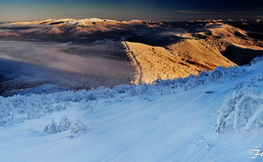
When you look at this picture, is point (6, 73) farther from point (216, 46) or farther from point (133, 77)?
point (216, 46)

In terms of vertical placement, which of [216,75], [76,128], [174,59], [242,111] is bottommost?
[174,59]

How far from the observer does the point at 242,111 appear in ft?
5.44

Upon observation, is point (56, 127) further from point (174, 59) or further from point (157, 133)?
point (174, 59)

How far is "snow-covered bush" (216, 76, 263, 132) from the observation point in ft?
4.94

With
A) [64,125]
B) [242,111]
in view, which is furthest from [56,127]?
[242,111]

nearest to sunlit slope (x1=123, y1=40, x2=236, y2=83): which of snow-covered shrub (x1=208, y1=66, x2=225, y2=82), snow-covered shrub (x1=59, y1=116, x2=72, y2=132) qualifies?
snow-covered shrub (x1=208, y1=66, x2=225, y2=82)

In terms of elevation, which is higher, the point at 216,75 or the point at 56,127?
the point at 216,75

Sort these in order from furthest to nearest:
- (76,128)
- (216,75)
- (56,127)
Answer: (216,75), (56,127), (76,128)

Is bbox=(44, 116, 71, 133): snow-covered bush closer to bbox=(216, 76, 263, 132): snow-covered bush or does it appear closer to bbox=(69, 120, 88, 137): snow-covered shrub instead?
bbox=(69, 120, 88, 137): snow-covered shrub

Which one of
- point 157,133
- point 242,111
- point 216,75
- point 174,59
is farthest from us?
point 174,59

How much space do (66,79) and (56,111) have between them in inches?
533

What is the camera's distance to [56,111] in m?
4.31

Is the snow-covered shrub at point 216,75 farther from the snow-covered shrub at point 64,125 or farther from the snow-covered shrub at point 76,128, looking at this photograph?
the snow-covered shrub at point 64,125

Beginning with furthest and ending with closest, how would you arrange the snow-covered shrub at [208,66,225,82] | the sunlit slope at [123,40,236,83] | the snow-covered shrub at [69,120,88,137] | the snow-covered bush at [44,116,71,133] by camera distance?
the sunlit slope at [123,40,236,83], the snow-covered shrub at [208,66,225,82], the snow-covered bush at [44,116,71,133], the snow-covered shrub at [69,120,88,137]
